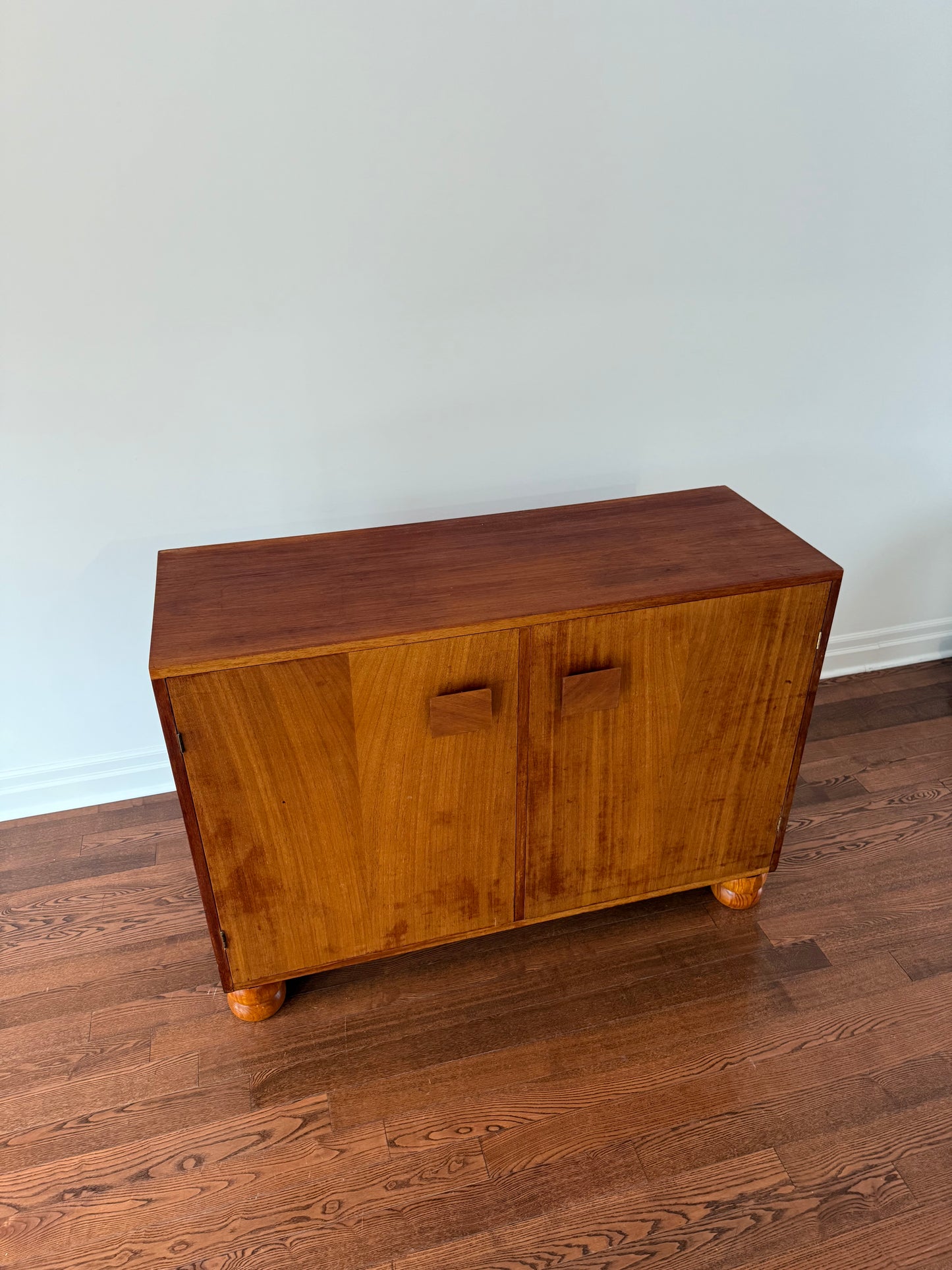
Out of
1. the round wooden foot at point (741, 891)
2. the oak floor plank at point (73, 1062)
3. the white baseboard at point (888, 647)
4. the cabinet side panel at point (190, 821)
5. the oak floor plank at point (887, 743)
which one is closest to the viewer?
the cabinet side panel at point (190, 821)

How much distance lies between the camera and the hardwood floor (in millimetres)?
1171

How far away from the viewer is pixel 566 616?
1.22 metres

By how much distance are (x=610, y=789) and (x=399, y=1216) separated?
0.68 metres

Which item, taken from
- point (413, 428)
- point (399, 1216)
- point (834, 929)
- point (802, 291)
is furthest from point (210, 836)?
point (802, 291)

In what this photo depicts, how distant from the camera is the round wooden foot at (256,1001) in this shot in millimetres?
1429

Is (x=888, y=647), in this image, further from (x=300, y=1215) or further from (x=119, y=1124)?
(x=119, y=1124)

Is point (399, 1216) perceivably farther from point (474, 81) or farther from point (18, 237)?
point (474, 81)

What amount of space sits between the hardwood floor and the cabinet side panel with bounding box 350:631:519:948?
202mm

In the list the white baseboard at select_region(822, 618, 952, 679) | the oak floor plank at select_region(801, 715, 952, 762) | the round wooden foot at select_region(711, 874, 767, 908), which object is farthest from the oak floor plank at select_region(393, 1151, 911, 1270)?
the white baseboard at select_region(822, 618, 952, 679)

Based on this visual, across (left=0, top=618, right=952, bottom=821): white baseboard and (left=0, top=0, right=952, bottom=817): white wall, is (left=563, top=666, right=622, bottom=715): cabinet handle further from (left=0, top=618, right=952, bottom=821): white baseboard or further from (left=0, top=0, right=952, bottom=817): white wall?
(left=0, top=618, right=952, bottom=821): white baseboard

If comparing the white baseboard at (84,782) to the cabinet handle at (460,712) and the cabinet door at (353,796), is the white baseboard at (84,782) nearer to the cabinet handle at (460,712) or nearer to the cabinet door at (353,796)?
the cabinet door at (353,796)

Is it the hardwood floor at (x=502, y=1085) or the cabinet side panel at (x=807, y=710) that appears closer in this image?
the hardwood floor at (x=502, y=1085)

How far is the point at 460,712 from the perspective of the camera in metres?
1.22

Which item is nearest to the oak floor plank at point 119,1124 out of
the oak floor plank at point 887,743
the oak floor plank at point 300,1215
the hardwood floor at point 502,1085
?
the hardwood floor at point 502,1085
